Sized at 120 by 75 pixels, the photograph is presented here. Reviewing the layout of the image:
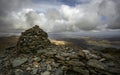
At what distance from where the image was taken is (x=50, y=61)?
17156mm

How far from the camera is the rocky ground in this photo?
16.0 meters

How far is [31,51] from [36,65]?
2737mm

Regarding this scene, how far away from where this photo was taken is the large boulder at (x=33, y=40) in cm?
1920

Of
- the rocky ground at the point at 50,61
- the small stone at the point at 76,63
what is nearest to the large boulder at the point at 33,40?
the rocky ground at the point at 50,61

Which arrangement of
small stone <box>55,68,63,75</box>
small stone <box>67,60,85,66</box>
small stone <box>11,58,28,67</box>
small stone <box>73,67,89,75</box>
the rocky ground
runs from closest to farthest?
Result: small stone <box>73,67,89,75</box>, small stone <box>55,68,63,75</box>, the rocky ground, small stone <box>67,60,85,66</box>, small stone <box>11,58,28,67</box>

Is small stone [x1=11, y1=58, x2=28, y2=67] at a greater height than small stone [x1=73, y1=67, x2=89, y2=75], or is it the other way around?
small stone [x1=11, y1=58, x2=28, y2=67]

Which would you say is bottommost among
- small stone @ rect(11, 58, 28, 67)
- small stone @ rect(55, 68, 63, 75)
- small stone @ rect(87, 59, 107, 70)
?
small stone @ rect(55, 68, 63, 75)

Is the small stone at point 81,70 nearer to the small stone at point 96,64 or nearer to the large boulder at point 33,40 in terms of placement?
the small stone at point 96,64

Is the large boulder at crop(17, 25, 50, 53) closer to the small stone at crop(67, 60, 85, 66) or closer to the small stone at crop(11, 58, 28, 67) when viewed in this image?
the small stone at crop(11, 58, 28, 67)

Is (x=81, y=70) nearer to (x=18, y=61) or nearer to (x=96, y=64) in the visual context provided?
(x=96, y=64)

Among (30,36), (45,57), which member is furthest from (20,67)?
(30,36)

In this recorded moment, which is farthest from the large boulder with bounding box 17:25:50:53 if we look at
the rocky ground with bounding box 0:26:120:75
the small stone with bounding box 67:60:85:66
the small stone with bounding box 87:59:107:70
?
A: the small stone with bounding box 87:59:107:70

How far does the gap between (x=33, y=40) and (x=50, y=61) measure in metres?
4.14

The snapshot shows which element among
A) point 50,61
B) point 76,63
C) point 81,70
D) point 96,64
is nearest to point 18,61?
point 50,61
